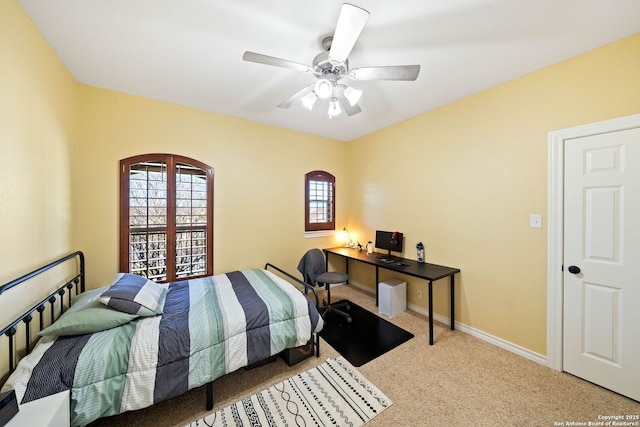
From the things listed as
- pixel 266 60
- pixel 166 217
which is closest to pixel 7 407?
pixel 166 217

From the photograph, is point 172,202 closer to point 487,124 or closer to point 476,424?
point 476,424

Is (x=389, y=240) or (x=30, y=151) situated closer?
(x=30, y=151)

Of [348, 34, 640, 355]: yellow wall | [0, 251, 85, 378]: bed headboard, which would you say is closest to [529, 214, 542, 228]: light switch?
[348, 34, 640, 355]: yellow wall

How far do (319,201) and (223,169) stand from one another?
66.1 inches

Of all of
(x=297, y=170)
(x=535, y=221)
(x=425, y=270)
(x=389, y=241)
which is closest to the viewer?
(x=535, y=221)

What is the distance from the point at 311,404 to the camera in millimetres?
1728

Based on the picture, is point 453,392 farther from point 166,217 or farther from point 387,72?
point 166,217

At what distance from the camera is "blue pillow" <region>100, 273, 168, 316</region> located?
5.62 feet

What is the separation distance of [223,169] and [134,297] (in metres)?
1.84

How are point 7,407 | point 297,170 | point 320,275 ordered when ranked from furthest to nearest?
point 297,170 < point 320,275 < point 7,407

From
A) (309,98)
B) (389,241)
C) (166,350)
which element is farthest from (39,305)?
(389,241)

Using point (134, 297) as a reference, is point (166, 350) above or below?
below

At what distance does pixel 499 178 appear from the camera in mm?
2420

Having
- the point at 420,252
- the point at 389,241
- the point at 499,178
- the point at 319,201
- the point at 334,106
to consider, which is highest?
the point at 334,106
